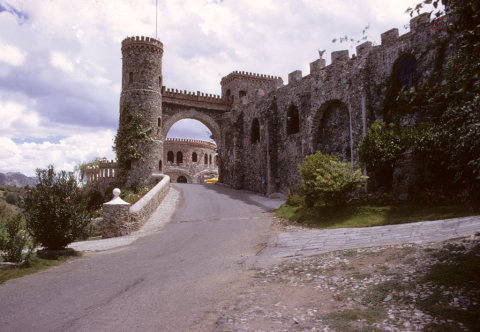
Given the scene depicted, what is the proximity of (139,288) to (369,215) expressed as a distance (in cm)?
850

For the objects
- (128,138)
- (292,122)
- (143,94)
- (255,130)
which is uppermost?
(143,94)

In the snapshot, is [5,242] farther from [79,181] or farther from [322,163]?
[322,163]

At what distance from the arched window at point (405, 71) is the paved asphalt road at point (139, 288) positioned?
9.92 meters

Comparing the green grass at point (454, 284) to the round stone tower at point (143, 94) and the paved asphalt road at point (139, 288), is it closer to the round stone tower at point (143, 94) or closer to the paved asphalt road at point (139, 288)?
the paved asphalt road at point (139, 288)

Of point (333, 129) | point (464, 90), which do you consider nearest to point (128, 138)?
point (333, 129)

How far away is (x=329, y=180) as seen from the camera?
12.6 m

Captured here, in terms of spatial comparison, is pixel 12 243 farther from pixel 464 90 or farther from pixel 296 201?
pixel 296 201

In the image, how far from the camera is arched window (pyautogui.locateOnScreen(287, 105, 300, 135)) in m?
23.7

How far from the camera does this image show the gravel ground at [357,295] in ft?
13.3

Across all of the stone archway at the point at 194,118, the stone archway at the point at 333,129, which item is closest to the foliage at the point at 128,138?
the stone archway at the point at 194,118

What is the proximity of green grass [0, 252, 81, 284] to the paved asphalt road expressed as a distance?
254 millimetres

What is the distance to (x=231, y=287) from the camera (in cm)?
579

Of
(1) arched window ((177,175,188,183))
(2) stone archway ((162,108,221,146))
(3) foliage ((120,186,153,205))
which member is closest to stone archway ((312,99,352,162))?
(3) foliage ((120,186,153,205))

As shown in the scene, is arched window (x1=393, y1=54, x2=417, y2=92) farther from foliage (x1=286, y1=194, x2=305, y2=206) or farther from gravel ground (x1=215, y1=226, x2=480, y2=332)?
gravel ground (x1=215, y1=226, x2=480, y2=332)
